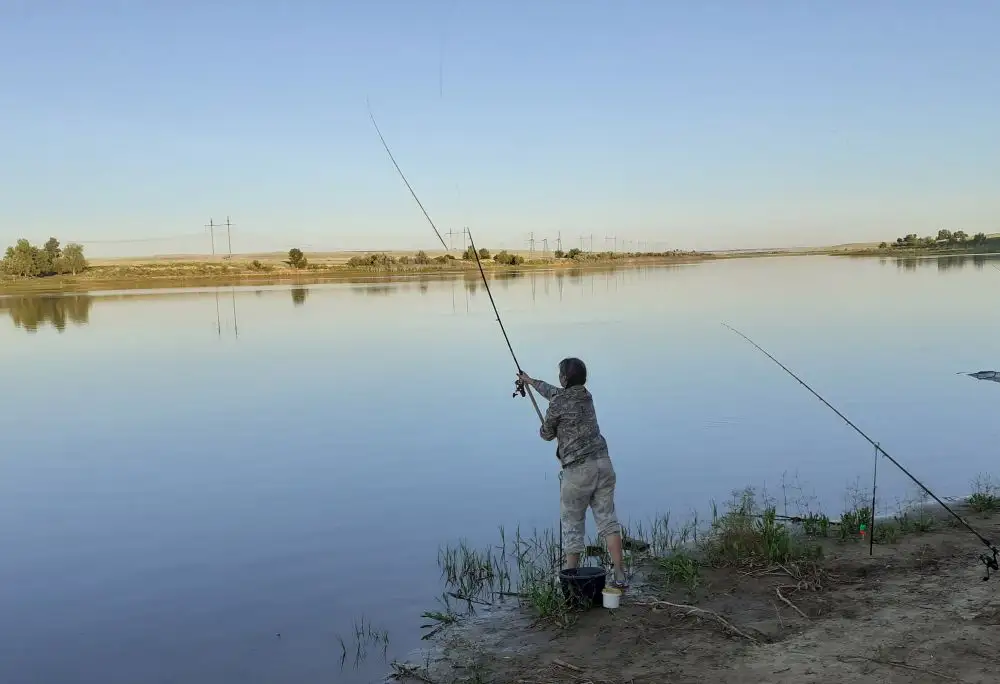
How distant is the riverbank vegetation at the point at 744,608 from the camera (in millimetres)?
4438

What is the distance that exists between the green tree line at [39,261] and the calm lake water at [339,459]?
75343 mm

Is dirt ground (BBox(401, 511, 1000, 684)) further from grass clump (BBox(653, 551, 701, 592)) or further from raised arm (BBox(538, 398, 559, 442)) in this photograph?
raised arm (BBox(538, 398, 559, 442))

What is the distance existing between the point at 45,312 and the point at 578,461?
1858 inches

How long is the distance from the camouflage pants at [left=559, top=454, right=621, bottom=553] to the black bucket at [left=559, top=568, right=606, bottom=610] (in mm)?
282

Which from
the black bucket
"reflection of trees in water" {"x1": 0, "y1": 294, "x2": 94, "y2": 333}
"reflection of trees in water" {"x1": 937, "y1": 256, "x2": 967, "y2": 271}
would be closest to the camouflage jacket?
the black bucket

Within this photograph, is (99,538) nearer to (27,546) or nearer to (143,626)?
(27,546)

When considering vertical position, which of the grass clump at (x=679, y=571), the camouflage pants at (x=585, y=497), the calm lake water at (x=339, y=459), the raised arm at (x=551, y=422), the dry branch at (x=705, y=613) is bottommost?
the calm lake water at (x=339, y=459)

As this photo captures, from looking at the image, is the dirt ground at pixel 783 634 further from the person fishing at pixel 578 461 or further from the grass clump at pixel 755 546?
the person fishing at pixel 578 461

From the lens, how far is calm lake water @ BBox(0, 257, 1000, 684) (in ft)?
20.3

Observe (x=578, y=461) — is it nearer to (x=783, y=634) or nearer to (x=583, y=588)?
(x=583, y=588)

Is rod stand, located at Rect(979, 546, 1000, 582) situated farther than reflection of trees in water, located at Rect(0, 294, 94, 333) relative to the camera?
No

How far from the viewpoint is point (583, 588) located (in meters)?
5.43

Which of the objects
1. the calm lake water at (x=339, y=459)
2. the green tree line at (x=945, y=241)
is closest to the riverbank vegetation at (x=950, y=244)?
the green tree line at (x=945, y=241)

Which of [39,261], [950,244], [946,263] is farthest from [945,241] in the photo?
[39,261]
